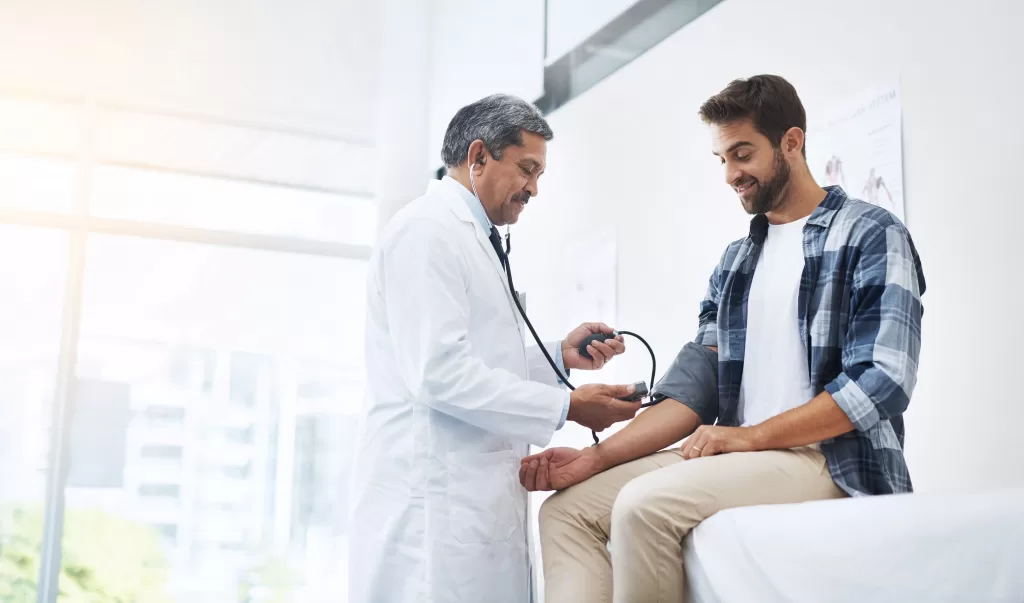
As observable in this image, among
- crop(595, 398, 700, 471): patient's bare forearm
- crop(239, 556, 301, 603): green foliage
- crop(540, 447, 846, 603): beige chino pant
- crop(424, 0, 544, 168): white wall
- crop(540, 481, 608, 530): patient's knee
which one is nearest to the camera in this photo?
crop(540, 447, 846, 603): beige chino pant

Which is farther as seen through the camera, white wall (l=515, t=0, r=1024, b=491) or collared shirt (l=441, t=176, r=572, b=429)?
collared shirt (l=441, t=176, r=572, b=429)

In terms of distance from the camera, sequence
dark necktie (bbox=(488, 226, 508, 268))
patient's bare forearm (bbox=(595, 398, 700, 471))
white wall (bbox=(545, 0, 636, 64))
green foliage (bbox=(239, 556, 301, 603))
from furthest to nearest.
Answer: green foliage (bbox=(239, 556, 301, 603))
white wall (bbox=(545, 0, 636, 64))
dark necktie (bbox=(488, 226, 508, 268))
patient's bare forearm (bbox=(595, 398, 700, 471))

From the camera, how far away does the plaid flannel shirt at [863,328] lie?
1.39 m

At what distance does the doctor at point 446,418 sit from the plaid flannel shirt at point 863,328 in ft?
1.32

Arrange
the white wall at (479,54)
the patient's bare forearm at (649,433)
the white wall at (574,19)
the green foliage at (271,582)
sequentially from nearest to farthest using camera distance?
the patient's bare forearm at (649,433), the white wall at (574,19), the white wall at (479,54), the green foliage at (271,582)

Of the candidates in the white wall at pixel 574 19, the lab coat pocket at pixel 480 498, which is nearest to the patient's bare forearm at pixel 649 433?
the lab coat pocket at pixel 480 498

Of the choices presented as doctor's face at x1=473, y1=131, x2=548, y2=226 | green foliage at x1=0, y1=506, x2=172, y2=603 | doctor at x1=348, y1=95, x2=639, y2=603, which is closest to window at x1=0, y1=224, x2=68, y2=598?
green foliage at x1=0, y1=506, x2=172, y2=603

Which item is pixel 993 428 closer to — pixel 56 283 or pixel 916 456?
pixel 916 456

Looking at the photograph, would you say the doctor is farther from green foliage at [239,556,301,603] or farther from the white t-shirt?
green foliage at [239,556,301,603]

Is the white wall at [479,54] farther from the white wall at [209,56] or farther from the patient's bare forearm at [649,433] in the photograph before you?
the patient's bare forearm at [649,433]

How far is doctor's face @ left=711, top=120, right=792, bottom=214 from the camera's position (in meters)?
1.67

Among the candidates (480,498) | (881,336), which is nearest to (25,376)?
(480,498)

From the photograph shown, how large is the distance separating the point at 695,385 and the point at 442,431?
1.57 ft

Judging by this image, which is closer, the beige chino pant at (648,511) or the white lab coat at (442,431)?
the beige chino pant at (648,511)
